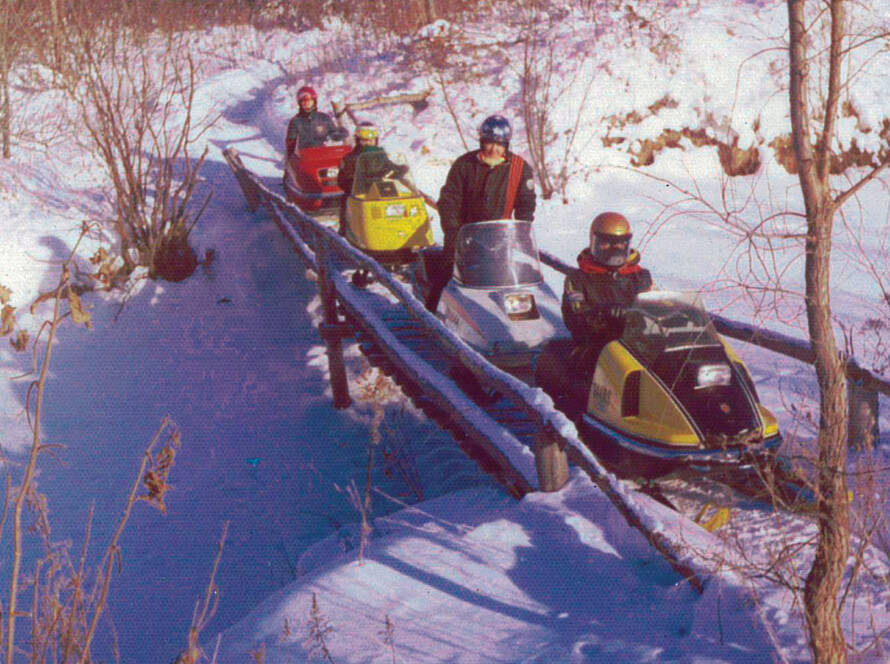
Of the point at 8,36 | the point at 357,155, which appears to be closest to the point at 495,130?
the point at 357,155

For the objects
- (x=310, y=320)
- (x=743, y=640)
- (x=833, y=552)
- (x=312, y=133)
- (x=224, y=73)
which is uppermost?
(x=224, y=73)

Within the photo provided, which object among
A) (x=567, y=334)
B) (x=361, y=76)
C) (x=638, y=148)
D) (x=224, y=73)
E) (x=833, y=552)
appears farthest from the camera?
(x=224, y=73)

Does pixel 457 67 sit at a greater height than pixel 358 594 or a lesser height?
greater

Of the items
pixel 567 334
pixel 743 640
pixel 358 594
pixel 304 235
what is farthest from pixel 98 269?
pixel 743 640

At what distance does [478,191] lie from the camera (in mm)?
6848

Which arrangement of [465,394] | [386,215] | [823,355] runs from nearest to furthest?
[823,355] < [465,394] < [386,215]

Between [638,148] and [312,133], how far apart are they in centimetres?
516

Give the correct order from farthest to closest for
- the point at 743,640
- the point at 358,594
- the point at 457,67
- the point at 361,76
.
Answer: the point at 361,76, the point at 457,67, the point at 358,594, the point at 743,640

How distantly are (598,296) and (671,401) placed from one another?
1095 mm

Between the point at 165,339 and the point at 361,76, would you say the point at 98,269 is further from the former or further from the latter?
the point at 361,76

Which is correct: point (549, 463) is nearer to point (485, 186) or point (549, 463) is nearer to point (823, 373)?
point (823, 373)

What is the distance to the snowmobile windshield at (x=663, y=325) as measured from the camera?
4.50 metres

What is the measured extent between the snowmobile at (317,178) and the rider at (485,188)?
448 cm

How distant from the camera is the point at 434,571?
12.9 ft
